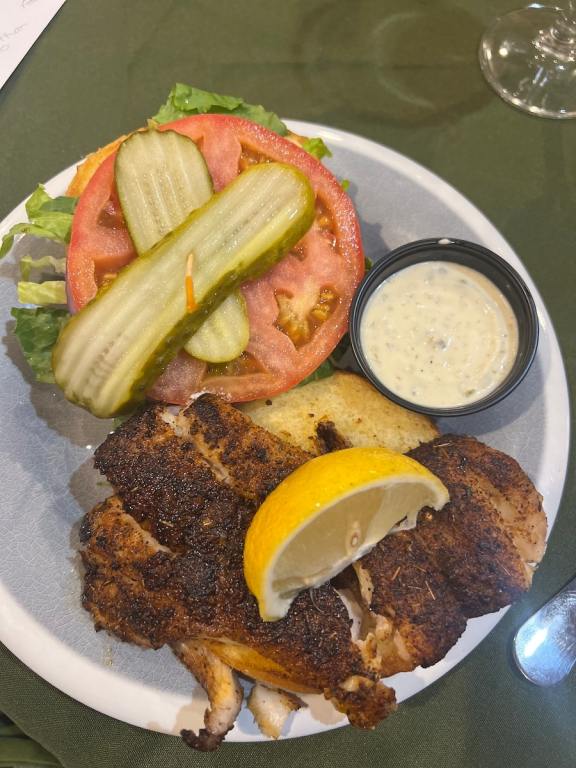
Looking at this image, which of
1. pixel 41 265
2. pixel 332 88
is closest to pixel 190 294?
pixel 41 265

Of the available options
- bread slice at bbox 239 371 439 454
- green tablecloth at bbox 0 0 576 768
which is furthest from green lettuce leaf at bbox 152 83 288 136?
bread slice at bbox 239 371 439 454

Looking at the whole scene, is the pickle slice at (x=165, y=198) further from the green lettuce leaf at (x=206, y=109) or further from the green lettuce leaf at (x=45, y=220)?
the green lettuce leaf at (x=206, y=109)

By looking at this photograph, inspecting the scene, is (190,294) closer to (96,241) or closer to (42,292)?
(96,241)

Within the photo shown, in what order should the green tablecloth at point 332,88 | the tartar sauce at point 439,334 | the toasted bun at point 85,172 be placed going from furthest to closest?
the green tablecloth at point 332,88
the toasted bun at point 85,172
the tartar sauce at point 439,334

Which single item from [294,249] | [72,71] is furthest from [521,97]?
[72,71]

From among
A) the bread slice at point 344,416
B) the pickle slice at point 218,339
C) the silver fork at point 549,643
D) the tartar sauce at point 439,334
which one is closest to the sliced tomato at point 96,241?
the pickle slice at point 218,339
